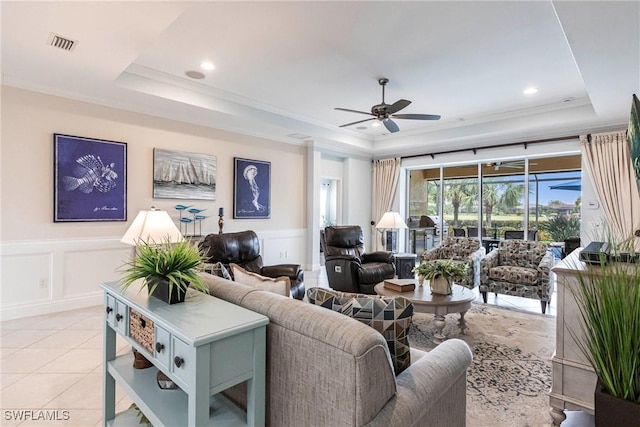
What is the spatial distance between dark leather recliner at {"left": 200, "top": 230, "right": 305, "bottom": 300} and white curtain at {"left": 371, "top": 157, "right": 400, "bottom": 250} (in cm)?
394

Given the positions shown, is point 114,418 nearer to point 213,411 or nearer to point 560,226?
point 213,411

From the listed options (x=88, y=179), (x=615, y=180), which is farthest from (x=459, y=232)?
(x=88, y=179)

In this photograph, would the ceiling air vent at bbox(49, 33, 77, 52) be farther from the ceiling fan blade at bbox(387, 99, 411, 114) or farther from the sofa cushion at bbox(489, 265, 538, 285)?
the sofa cushion at bbox(489, 265, 538, 285)

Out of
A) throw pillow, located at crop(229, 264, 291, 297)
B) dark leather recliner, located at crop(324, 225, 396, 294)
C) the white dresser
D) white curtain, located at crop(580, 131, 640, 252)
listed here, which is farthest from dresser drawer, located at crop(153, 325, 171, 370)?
white curtain, located at crop(580, 131, 640, 252)

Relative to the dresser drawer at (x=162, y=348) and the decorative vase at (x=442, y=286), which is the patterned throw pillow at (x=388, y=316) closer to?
the dresser drawer at (x=162, y=348)

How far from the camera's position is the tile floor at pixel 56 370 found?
6.86 ft

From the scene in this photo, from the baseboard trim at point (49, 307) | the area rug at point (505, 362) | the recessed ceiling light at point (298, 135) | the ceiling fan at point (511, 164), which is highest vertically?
the recessed ceiling light at point (298, 135)

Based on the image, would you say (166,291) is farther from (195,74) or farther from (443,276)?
(195,74)

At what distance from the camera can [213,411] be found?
1.43 metres

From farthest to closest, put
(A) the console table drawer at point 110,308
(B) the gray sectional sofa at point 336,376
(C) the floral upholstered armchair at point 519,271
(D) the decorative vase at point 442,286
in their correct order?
(C) the floral upholstered armchair at point 519,271 < (D) the decorative vase at point 442,286 < (A) the console table drawer at point 110,308 < (B) the gray sectional sofa at point 336,376

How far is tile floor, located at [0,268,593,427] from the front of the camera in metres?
2.09

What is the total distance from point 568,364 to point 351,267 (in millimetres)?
2749

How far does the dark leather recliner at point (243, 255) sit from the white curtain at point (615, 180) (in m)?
4.26

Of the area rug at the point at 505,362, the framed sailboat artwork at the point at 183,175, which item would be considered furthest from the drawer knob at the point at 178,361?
the framed sailboat artwork at the point at 183,175
